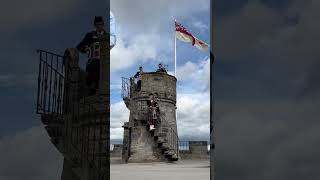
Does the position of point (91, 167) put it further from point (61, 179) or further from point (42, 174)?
point (42, 174)

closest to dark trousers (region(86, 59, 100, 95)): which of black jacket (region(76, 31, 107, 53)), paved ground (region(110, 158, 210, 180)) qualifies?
black jacket (region(76, 31, 107, 53))

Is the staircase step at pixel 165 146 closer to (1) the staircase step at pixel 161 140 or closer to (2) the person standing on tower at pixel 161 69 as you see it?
(1) the staircase step at pixel 161 140

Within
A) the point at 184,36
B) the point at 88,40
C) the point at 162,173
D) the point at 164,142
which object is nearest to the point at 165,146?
the point at 164,142

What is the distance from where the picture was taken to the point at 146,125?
2459 cm

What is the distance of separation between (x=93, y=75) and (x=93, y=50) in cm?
49

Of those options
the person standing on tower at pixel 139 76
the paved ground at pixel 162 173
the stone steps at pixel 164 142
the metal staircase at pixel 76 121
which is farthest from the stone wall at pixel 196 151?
the metal staircase at pixel 76 121

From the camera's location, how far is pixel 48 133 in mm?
8188

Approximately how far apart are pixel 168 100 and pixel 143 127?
83.4 inches

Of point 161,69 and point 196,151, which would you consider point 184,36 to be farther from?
point 196,151

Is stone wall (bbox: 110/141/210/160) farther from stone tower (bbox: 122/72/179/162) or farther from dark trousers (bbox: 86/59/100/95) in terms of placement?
dark trousers (bbox: 86/59/100/95)

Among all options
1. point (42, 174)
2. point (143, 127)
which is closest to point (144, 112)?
point (143, 127)

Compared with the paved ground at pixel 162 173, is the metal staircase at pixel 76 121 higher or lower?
higher

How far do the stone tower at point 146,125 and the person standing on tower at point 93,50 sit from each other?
14.9m

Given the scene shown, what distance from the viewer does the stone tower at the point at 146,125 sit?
23.9 meters
